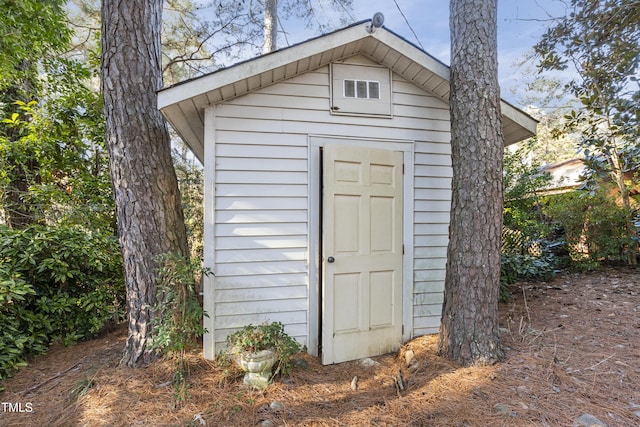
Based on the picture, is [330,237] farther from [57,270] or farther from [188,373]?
[57,270]

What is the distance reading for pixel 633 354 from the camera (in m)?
2.60

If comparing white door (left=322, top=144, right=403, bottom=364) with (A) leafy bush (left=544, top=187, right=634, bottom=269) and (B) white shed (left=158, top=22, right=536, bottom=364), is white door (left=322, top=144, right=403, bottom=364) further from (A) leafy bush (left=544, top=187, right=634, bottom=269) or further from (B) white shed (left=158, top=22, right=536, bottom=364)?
(A) leafy bush (left=544, top=187, right=634, bottom=269)

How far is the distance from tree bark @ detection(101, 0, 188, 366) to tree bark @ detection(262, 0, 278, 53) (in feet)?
16.1

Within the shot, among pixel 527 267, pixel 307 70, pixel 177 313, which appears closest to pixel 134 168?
pixel 177 313

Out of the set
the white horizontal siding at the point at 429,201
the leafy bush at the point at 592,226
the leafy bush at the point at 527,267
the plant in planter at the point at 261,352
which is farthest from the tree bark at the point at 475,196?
the leafy bush at the point at 592,226

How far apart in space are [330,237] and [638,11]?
190 inches

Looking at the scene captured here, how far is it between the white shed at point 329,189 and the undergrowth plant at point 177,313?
0.23m

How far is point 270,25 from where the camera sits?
7.43 m

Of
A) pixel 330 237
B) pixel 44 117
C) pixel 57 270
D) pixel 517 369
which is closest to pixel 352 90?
pixel 330 237

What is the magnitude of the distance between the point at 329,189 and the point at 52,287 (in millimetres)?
3329

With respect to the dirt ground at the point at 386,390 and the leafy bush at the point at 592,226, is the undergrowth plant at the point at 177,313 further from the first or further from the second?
the leafy bush at the point at 592,226

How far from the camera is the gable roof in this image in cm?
275

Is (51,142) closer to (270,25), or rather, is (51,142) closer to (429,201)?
(270,25)

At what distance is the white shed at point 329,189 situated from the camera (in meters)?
2.99
